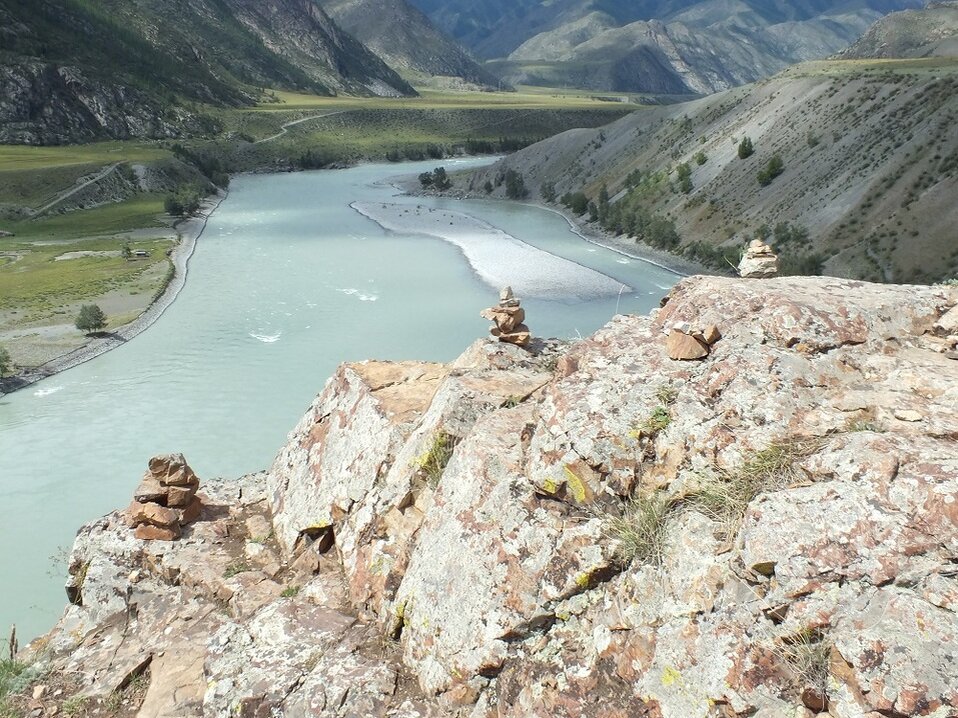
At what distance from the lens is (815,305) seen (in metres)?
8.24

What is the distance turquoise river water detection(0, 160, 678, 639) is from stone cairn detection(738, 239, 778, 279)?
16.1 metres

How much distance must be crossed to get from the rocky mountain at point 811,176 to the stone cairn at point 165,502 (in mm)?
41607

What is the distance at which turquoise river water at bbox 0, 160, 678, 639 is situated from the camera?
2392cm

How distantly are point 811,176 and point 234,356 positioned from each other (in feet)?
155

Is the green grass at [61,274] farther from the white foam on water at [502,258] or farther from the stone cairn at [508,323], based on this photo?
the stone cairn at [508,323]

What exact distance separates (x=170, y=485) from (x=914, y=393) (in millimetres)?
12500

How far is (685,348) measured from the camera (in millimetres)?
8367

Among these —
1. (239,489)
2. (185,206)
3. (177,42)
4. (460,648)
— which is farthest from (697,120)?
(177,42)

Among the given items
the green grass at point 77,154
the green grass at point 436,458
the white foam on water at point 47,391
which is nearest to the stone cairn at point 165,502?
the green grass at point 436,458

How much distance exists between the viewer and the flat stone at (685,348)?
27.2ft

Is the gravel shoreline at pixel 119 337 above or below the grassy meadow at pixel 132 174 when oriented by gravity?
below

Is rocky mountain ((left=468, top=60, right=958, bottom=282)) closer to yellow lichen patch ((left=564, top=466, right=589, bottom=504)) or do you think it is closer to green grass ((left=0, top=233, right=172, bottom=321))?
yellow lichen patch ((left=564, top=466, right=589, bottom=504))

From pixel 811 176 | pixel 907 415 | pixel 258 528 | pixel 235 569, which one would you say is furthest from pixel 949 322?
pixel 811 176

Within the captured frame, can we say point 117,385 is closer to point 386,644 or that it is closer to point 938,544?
point 386,644
